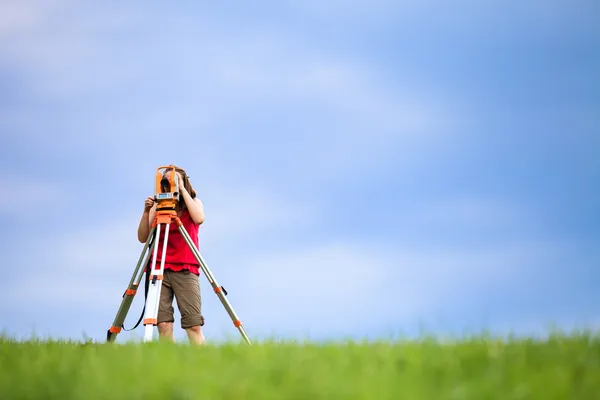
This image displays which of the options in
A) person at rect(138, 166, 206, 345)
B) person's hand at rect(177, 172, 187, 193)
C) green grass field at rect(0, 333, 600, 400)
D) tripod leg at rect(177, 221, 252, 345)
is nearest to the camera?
green grass field at rect(0, 333, 600, 400)


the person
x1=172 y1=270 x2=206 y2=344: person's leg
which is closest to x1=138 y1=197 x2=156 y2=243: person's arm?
A: the person

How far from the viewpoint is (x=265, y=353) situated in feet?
20.3

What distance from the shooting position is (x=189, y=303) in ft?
32.0

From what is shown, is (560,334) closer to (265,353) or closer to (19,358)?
(265,353)

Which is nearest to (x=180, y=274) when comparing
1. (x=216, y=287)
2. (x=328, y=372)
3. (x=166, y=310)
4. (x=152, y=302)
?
(x=166, y=310)

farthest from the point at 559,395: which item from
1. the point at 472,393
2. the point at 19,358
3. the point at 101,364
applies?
the point at 19,358

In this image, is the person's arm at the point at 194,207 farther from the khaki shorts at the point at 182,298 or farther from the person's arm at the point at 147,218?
the khaki shorts at the point at 182,298

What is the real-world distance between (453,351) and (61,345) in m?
5.22

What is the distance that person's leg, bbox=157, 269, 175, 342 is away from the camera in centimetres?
970

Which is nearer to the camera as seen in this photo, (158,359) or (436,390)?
(436,390)

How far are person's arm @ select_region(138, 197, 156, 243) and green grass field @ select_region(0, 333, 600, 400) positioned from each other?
10.2 feet

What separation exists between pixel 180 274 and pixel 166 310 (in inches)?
24.0

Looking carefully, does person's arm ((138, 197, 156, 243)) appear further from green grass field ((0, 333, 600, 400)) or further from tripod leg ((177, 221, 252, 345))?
green grass field ((0, 333, 600, 400))

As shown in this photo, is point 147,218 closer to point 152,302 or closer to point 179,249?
point 179,249
